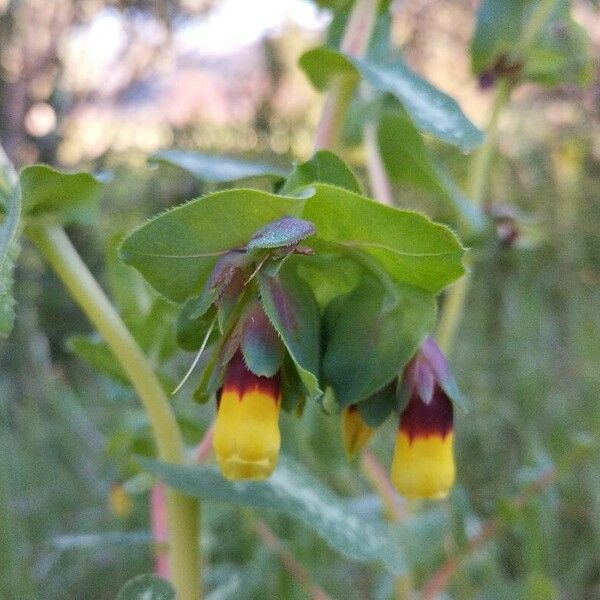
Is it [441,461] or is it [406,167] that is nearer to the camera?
[441,461]

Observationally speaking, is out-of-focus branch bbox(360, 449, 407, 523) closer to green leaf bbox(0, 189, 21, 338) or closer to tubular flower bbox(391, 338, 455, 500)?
tubular flower bbox(391, 338, 455, 500)

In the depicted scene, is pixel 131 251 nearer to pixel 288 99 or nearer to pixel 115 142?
pixel 115 142

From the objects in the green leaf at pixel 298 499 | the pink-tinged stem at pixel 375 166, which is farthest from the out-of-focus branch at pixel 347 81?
the green leaf at pixel 298 499

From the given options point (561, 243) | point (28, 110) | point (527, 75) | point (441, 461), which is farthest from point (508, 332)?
point (28, 110)

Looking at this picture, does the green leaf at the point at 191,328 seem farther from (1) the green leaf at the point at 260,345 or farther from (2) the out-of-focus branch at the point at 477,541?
(2) the out-of-focus branch at the point at 477,541

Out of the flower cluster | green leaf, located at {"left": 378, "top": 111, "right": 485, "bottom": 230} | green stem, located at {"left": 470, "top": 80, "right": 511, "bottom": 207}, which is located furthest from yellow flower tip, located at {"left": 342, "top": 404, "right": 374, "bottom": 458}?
green stem, located at {"left": 470, "top": 80, "right": 511, "bottom": 207}

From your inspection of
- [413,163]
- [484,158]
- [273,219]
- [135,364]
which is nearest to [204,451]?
[135,364]
